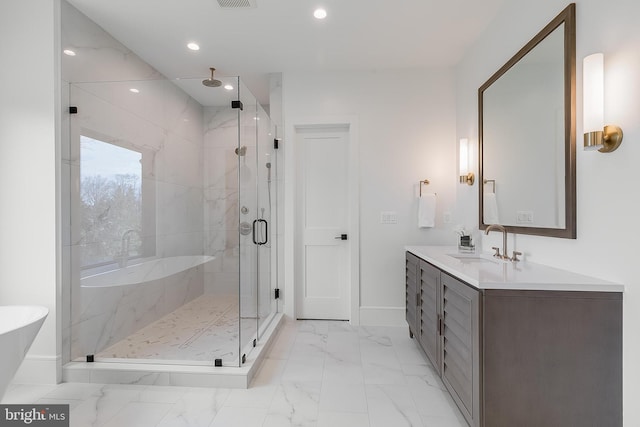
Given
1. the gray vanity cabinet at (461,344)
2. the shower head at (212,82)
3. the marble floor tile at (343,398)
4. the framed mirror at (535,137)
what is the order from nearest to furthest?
the gray vanity cabinet at (461,344) < the framed mirror at (535,137) < the marble floor tile at (343,398) < the shower head at (212,82)

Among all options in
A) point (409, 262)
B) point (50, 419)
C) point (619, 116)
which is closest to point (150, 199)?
point (50, 419)

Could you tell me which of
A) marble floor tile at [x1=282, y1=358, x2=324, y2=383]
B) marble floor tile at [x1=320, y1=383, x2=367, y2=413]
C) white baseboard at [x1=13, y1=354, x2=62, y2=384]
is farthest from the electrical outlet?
white baseboard at [x1=13, y1=354, x2=62, y2=384]

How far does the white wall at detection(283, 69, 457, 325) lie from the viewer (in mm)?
3068

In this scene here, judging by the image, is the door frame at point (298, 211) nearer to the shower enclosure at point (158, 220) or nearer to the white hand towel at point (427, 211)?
the white hand towel at point (427, 211)

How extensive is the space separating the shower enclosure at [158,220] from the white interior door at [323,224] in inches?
35.8

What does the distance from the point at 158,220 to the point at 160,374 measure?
1064mm

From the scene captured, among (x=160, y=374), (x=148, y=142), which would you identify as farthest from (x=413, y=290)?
(x=148, y=142)

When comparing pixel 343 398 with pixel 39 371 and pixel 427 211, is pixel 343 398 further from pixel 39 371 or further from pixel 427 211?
pixel 39 371

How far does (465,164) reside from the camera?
275cm

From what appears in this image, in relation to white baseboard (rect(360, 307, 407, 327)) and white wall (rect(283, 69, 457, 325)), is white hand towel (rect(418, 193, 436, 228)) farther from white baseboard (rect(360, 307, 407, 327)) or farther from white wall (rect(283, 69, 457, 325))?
white baseboard (rect(360, 307, 407, 327))

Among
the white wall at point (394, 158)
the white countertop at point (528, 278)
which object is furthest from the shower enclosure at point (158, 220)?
the white countertop at point (528, 278)

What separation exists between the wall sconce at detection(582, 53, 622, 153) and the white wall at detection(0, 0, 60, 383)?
298cm

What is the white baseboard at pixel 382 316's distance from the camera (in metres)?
3.08

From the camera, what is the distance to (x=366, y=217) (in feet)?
10.2
